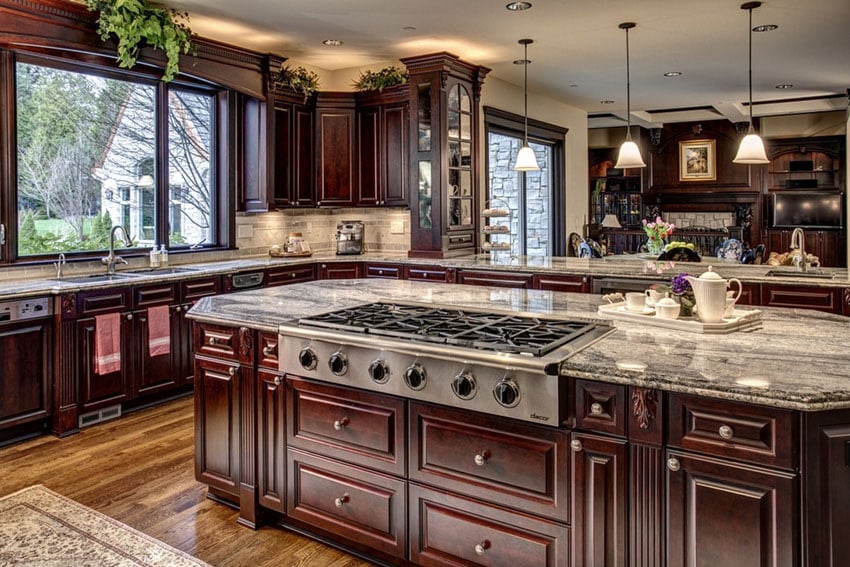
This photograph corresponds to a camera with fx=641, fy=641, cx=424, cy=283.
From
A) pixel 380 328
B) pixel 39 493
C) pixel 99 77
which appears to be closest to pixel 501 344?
pixel 380 328

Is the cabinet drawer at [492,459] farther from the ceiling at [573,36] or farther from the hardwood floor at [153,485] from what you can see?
the ceiling at [573,36]

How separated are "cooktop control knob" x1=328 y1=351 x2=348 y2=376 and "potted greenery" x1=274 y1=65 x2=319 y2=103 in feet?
13.5

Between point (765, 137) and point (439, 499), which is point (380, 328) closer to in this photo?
point (439, 499)

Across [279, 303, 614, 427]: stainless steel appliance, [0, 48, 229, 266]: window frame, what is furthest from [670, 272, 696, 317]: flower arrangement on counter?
[0, 48, 229, 266]: window frame

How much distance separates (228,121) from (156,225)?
3.84ft

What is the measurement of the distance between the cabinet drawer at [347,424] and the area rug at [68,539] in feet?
2.08

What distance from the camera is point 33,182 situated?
14.3 feet

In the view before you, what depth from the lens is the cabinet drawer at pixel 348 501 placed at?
7.44 ft

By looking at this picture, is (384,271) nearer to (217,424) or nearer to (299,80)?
(299,80)

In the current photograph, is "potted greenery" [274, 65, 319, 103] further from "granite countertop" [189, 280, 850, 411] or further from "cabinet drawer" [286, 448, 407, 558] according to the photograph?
"cabinet drawer" [286, 448, 407, 558]

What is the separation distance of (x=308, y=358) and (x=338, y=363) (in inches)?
6.1

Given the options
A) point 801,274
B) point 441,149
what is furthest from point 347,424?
point 441,149

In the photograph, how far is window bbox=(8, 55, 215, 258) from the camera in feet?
14.2

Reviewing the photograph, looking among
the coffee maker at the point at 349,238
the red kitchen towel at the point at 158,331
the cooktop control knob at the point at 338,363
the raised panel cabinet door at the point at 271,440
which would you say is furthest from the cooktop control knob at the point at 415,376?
the coffee maker at the point at 349,238
